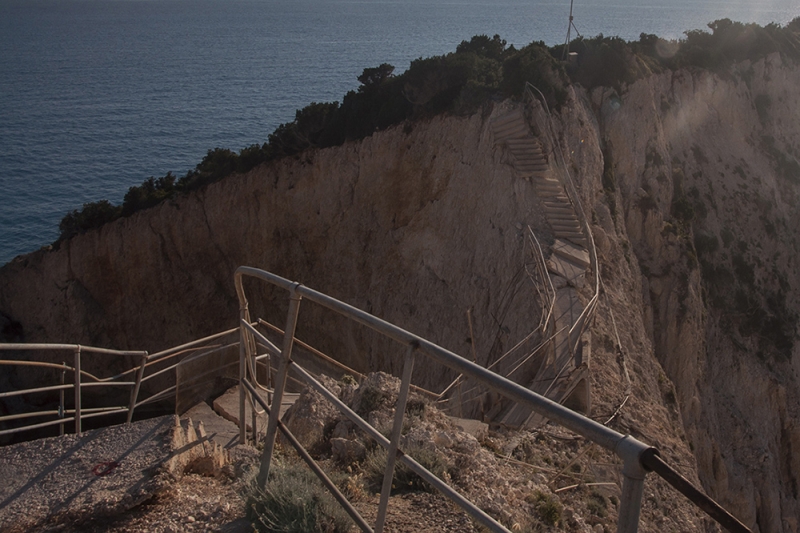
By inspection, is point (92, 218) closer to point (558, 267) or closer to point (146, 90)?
point (558, 267)

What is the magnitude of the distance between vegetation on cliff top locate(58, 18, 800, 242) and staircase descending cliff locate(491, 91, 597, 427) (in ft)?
5.75

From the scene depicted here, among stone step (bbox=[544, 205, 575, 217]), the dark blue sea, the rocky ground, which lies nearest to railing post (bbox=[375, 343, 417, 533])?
the rocky ground

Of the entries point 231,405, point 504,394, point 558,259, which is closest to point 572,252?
point 558,259

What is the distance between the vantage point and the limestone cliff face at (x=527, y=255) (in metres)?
17.9

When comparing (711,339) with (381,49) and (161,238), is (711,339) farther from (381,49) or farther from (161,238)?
(381,49)

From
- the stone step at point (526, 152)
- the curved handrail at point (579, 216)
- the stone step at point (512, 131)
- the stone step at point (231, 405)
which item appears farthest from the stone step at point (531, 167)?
the stone step at point (231, 405)

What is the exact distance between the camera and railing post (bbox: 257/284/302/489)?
420 cm

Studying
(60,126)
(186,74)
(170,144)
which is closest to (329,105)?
(170,144)

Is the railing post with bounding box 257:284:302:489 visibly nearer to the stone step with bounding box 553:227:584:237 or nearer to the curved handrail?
the curved handrail

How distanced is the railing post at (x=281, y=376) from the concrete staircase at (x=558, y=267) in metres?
5.22

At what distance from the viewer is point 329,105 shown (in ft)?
85.8

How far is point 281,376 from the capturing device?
14.4 feet

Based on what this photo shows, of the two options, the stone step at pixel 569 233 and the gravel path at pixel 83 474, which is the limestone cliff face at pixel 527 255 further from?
the gravel path at pixel 83 474

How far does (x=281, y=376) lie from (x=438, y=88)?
19.4m
